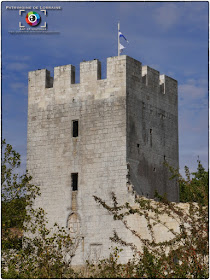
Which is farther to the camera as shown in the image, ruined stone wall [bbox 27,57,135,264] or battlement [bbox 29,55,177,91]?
battlement [bbox 29,55,177,91]

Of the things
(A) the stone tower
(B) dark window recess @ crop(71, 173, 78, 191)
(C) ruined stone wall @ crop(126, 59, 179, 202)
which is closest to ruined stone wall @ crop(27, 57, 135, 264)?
(A) the stone tower

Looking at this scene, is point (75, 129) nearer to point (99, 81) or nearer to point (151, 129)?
point (99, 81)

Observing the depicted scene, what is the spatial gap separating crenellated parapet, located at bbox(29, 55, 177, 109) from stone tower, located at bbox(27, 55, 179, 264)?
0.04m

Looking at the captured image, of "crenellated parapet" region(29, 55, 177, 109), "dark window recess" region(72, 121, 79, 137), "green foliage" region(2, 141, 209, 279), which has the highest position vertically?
"crenellated parapet" region(29, 55, 177, 109)

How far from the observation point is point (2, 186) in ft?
70.8

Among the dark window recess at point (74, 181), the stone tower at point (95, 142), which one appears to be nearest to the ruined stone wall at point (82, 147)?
the stone tower at point (95, 142)

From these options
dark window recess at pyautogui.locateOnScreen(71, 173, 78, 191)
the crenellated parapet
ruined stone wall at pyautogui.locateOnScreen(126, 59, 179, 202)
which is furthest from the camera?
dark window recess at pyautogui.locateOnScreen(71, 173, 78, 191)

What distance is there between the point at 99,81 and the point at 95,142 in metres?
2.63

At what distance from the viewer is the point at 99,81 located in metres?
27.1

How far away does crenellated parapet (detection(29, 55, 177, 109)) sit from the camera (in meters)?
26.6

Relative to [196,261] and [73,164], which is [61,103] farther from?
[196,261]

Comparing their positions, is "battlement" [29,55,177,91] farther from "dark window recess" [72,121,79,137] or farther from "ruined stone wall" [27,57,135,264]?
"dark window recess" [72,121,79,137]

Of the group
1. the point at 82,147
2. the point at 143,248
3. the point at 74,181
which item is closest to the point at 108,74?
the point at 82,147

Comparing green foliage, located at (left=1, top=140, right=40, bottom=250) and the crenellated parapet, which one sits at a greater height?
the crenellated parapet
